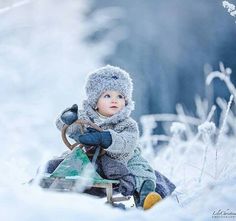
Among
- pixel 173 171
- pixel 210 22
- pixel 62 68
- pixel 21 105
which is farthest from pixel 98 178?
pixel 210 22

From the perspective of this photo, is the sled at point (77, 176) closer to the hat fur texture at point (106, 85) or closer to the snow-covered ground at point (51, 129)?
the snow-covered ground at point (51, 129)

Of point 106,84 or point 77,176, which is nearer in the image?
point 77,176

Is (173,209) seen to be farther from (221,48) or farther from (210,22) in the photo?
(210,22)

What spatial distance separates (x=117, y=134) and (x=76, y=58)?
2208 mm

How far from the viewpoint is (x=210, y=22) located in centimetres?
916

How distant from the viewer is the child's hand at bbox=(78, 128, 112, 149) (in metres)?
2.29

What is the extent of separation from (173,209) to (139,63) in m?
7.38

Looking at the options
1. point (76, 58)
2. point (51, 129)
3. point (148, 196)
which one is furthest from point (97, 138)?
point (76, 58)

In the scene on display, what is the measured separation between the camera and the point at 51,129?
4012 millimetres

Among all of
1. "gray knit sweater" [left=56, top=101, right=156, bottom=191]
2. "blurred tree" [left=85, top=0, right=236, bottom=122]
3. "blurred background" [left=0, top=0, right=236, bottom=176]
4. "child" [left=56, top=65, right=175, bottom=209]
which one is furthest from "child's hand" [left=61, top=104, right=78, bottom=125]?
"blurred tree" [left=85, top=0, right=236, bottom=122]

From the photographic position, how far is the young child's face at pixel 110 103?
2.59 metres

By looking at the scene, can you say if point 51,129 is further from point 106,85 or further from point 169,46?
point 169,46

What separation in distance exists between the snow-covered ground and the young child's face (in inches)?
11.4

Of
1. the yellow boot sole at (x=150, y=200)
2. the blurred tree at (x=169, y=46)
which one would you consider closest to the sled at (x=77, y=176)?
the yellow boot sole at (x=150, y=200)
